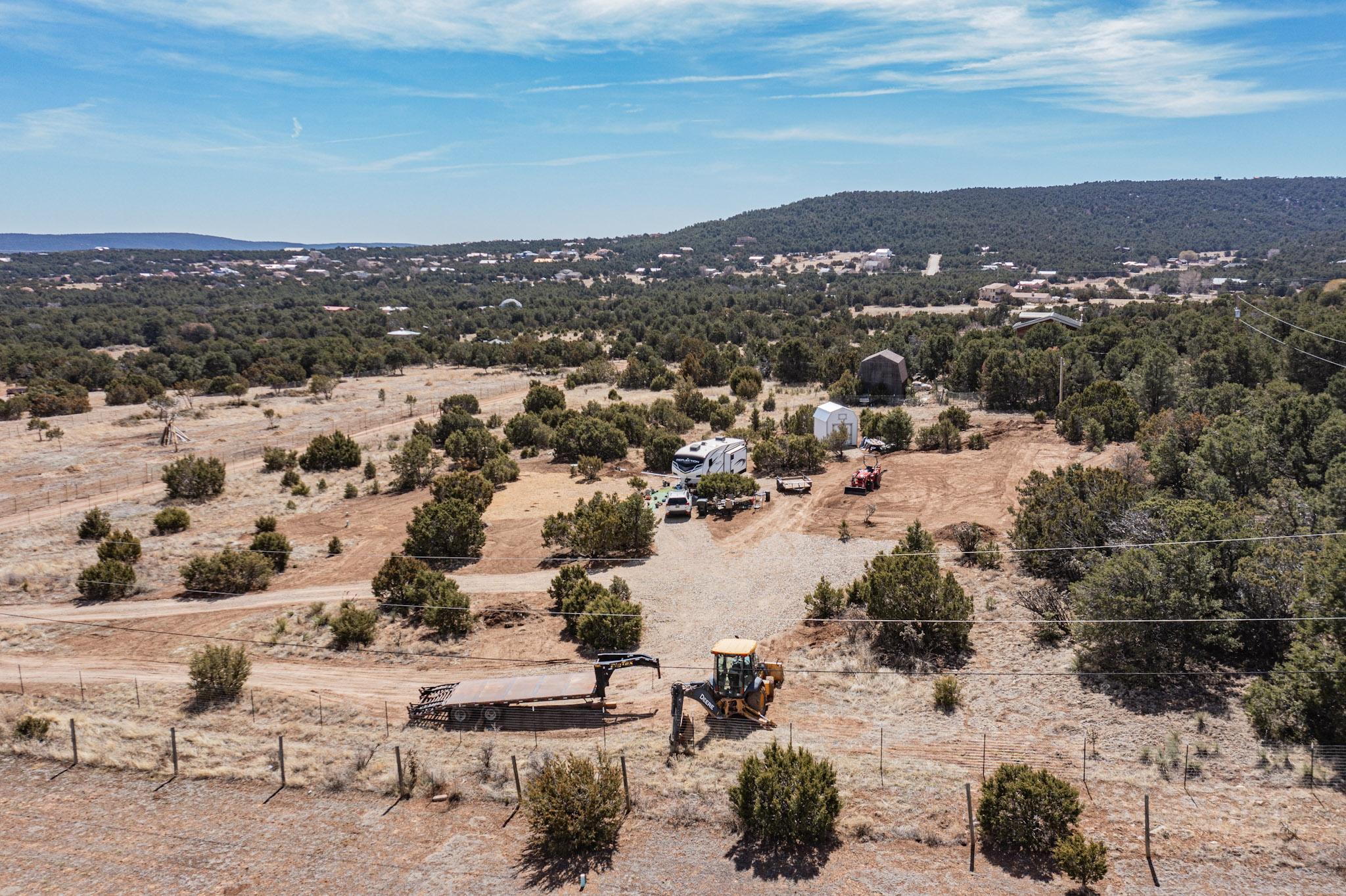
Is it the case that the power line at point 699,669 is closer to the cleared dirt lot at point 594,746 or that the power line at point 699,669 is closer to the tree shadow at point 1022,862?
the cleared dirt lot at point 594,746

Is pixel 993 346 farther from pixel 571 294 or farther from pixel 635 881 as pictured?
pixel 571 294

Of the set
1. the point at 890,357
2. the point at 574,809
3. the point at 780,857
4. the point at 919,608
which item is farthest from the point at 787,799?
the point at 890,357

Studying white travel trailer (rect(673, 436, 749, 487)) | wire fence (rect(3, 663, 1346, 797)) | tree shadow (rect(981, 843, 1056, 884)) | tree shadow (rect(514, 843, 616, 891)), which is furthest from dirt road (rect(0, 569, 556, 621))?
tree shadow (rect(981, 843, 1056, 884))

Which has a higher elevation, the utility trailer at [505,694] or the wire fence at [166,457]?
the wire fence at [166,457]

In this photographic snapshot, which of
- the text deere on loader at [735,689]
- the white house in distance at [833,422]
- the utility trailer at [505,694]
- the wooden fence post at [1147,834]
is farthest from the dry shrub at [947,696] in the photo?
the white house in distance at [833,422]

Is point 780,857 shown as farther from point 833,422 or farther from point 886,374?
point 886,374
